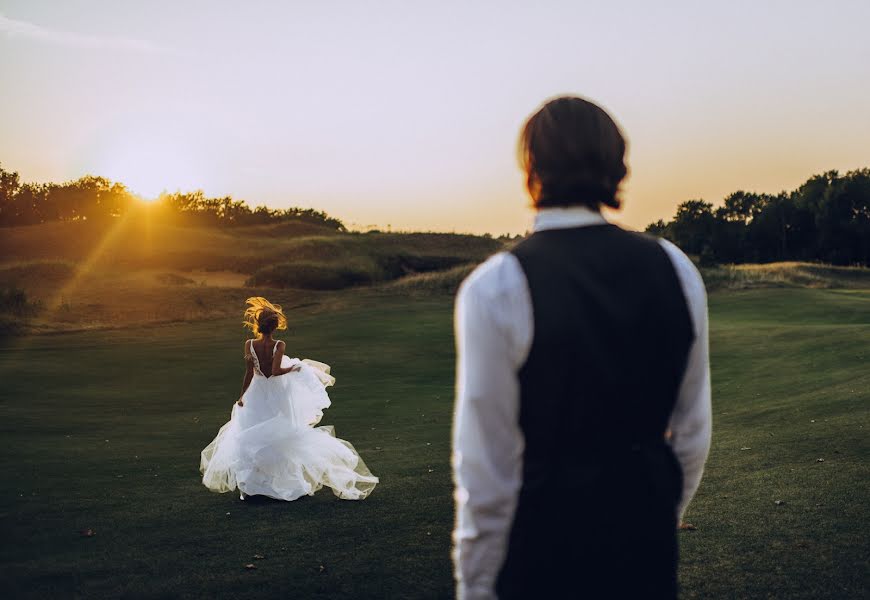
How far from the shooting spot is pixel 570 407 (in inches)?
93.0

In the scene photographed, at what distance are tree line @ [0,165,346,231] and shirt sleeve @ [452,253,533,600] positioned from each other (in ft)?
304

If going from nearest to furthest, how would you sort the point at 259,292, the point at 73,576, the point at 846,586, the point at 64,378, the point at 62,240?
the point at 846,586 → the point at 73,576 → the point at 64,378 → the point at 259,292 → the point at 62,240

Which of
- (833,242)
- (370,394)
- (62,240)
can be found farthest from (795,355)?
(833,242)

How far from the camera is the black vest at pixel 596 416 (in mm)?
2367

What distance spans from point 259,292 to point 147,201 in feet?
168

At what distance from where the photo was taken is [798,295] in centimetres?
3834

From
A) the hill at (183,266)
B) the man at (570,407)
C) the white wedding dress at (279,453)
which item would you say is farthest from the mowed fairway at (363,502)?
the hill at (183,266)

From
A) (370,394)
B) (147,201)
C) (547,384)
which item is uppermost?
(147,201)

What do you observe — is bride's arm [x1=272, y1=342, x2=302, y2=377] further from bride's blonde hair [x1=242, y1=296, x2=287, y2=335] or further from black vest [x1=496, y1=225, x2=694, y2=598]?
black vest [x1=496, y1=225, x2=694, y2=598]

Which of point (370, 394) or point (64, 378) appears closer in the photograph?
point (370, 394)

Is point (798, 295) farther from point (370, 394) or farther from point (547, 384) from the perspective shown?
point (547, 384)

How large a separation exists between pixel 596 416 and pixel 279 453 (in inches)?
324

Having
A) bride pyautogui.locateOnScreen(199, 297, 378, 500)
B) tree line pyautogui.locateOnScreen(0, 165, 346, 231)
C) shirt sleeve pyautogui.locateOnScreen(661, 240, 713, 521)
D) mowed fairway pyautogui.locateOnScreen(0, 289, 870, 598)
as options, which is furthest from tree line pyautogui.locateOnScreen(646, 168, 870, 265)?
shirt sleeve pyautogui.locateOnScreen(661, 240, 713, 521)

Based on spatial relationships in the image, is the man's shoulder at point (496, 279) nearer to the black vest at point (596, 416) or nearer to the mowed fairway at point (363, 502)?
the black vest at point (596, 416)
